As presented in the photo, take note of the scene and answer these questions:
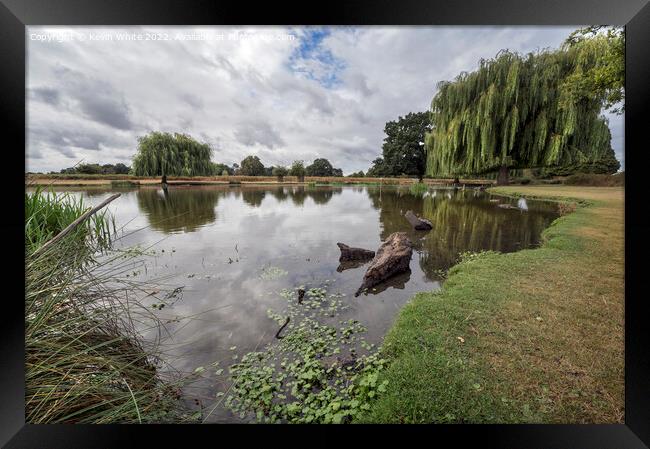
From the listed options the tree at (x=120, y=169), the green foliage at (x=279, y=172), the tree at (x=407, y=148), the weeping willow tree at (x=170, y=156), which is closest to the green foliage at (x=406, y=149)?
the tree at (x=407, y=148)

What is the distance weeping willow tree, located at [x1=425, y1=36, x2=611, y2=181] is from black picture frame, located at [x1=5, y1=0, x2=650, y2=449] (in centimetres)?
1072

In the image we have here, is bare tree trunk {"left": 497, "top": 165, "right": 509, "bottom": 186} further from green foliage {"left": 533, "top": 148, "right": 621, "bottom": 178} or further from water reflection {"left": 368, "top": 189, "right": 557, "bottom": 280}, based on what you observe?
water reflection {"left": 368, "top": 189, "right": 557, "bottom": 280}

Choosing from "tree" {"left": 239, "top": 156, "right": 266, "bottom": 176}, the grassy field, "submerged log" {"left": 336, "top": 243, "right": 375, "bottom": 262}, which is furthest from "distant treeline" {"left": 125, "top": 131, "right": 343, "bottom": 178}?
the grassy field

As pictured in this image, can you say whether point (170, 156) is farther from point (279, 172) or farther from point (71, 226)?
point (279, 172)

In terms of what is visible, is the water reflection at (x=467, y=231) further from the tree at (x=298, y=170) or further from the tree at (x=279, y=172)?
the tree at (x=298, y=170)

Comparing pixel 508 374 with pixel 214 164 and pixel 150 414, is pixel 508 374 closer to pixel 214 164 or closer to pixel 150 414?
pixel 150 414

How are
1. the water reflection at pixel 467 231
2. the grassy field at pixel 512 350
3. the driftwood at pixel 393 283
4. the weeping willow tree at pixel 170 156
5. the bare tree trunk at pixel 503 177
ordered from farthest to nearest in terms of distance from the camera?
the bare tree trunk at pixel 503 177
the weeping willow tree at pixel 170 156
the water reflection at pixel 467 231
the driftwood at pixel 393 283
the grassy field at pixel 512 350

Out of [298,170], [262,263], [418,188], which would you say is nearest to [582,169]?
[418,188]

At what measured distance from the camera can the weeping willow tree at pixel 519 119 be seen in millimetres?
9898

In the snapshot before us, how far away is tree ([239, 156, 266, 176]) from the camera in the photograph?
58.1 ft

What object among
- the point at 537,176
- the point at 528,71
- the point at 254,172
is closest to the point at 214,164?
the point at 254,172

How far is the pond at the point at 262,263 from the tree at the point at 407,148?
40.8ft

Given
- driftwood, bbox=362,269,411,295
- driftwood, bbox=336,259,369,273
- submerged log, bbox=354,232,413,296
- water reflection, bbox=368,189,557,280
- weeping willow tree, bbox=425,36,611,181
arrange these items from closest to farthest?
driftwood, bbox=362,269,411,295
submerged log, bbox=354,232,413,296
driftwood, bbox=336,259,369,273
water reflection, bbox=368,189,557,280
weeping willow tree, bbox=425,36,611,181
